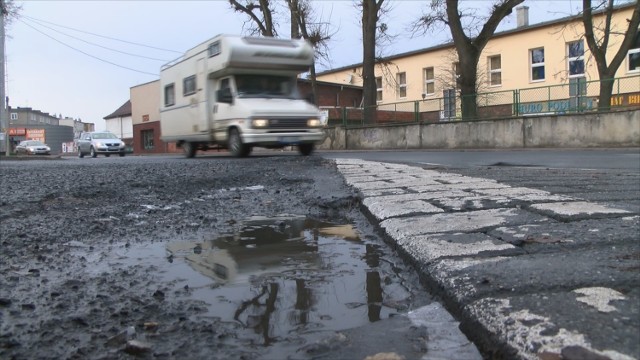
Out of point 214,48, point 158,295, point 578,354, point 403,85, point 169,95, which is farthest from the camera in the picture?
point 403,85

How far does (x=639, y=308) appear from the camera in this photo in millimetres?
1561

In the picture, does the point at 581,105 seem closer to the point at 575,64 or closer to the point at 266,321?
the point at 575,64

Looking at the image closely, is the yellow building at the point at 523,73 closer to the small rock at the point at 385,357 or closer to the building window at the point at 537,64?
the building window at the point at 537,64

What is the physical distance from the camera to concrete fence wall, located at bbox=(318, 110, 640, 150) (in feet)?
53.4

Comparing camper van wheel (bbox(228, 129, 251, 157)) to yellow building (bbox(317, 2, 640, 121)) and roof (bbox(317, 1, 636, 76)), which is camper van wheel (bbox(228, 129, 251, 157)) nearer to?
yellow building (bbox(317, 2, 640, 121))

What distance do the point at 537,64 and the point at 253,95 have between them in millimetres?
24120

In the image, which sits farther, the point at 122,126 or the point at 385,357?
the point at 122,126

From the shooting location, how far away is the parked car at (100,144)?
92.5 feet

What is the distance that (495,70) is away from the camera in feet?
111

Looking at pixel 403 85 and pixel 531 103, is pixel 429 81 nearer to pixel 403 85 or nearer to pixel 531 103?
pixel 403 85

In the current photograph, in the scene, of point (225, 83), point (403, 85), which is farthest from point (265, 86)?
point (403, 85)

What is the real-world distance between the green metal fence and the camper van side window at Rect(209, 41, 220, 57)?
11.1m

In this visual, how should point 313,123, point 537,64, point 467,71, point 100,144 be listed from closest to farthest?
point 313,123, point 467,71, point 100,144, point 537,64

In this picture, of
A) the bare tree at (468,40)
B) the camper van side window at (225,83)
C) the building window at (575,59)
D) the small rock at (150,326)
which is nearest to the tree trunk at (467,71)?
the bare tree at (468,40)
